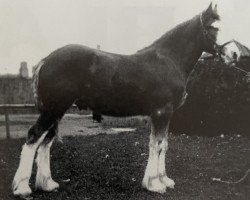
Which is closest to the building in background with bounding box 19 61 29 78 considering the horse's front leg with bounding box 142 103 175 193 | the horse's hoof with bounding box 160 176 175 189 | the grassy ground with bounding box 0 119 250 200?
the grassy ground with bounding box 0 119 250 200

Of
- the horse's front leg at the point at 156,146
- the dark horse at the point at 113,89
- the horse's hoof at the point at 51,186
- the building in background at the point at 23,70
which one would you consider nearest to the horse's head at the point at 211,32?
the dark horse at the point at 113,89

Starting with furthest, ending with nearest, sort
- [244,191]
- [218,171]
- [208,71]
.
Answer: [208,71] < [218,171] < [244,191]

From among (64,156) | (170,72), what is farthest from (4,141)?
(170,72)

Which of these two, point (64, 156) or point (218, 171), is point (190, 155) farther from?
point (64, 156)

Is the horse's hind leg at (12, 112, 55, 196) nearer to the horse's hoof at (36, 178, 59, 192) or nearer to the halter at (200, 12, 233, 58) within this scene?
the horse's hoof at (36, 178, 59, 192)

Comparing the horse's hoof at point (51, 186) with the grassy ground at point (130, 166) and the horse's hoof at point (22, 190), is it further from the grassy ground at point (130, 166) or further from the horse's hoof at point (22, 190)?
the horse's hoof at point (22, 190)

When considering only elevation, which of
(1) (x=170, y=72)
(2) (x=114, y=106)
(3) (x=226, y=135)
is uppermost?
(1) (x=170, y=72)

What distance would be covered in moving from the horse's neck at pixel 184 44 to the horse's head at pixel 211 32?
9cm

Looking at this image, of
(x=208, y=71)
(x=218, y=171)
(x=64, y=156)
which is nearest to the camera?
(x=218, y=171)

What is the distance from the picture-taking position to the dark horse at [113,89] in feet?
20.7

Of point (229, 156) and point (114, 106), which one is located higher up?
point (114, 106)

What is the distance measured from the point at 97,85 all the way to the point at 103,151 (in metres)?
3.71

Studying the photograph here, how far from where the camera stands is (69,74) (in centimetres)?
637

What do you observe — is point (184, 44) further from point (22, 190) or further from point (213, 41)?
point (22, 190)
